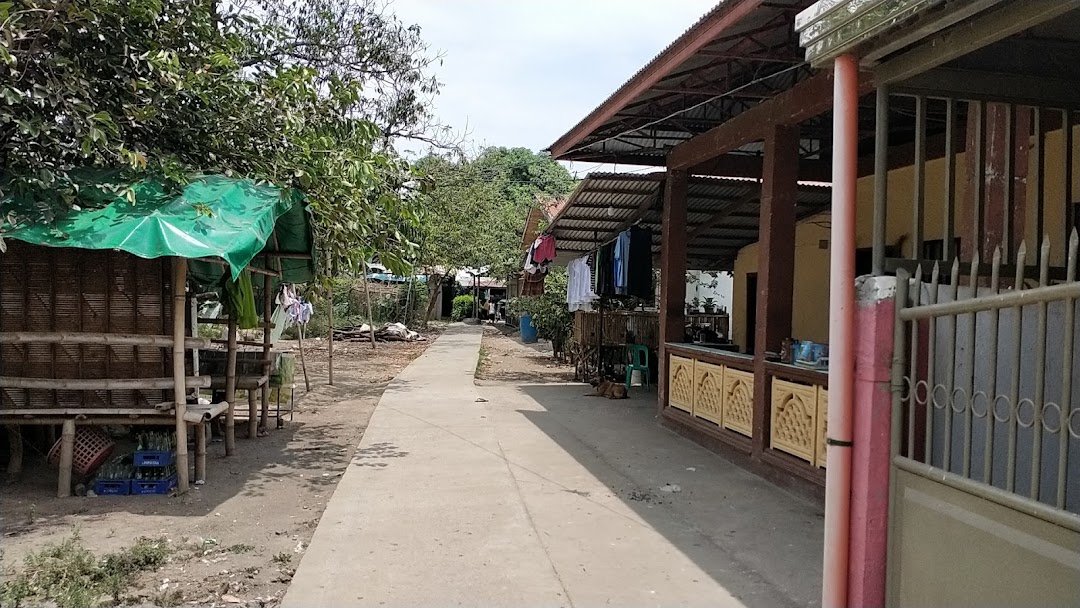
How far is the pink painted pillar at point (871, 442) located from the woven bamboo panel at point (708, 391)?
4.83 metres

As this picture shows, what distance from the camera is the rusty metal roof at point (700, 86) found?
621cm

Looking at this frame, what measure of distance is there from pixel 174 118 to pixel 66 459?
315 cm

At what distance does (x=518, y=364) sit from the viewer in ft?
62.0

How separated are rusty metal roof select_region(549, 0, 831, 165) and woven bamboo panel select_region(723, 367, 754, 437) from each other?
9.61 ft

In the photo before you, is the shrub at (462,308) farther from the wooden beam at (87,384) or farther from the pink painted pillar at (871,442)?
the pink painted pillar at (871,442)

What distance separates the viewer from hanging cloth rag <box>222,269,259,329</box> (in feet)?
25.0

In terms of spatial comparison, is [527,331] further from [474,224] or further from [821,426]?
[821,426]

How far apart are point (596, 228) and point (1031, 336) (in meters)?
10.4

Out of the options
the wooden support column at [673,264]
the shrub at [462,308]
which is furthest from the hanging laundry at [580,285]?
the shrub at [462,308]

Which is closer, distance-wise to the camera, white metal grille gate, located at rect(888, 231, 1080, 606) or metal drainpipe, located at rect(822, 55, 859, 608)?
white metal grille gate, located at rect(888, 231, 1080, 606)

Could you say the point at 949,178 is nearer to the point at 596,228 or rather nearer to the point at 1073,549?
the point at 1073,549

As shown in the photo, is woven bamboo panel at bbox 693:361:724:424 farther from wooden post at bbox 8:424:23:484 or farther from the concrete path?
wooden post at bbox 8:424:23:484

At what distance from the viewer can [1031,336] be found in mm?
3025

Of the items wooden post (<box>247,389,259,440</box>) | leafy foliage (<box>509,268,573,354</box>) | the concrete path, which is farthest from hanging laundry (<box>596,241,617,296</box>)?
wooden post (<box>247,389,259,440</box>)
